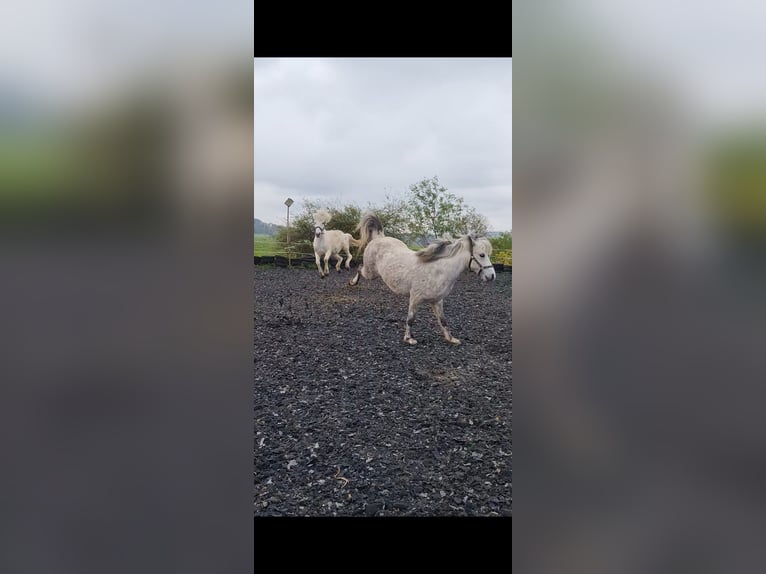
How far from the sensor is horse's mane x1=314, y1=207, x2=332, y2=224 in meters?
4.08

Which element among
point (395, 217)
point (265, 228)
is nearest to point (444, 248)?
point (395, 217)

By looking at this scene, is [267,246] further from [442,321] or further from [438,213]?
[442,321]

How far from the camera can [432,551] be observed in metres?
2.16

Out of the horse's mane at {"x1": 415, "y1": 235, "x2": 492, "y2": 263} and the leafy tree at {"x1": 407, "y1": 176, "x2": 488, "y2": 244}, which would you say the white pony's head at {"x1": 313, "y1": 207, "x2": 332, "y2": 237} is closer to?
the leafy tree at {"x1": 407, "y1": 176, "x2": 488, "y2": 244}

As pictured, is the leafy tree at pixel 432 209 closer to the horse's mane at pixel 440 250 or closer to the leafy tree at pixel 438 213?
the leafy tree at pixel 438 213

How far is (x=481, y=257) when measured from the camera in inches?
141

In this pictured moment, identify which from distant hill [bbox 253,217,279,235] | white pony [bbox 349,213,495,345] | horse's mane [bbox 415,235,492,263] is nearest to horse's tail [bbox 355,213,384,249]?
white pony [bbox 349,213,495,345]
